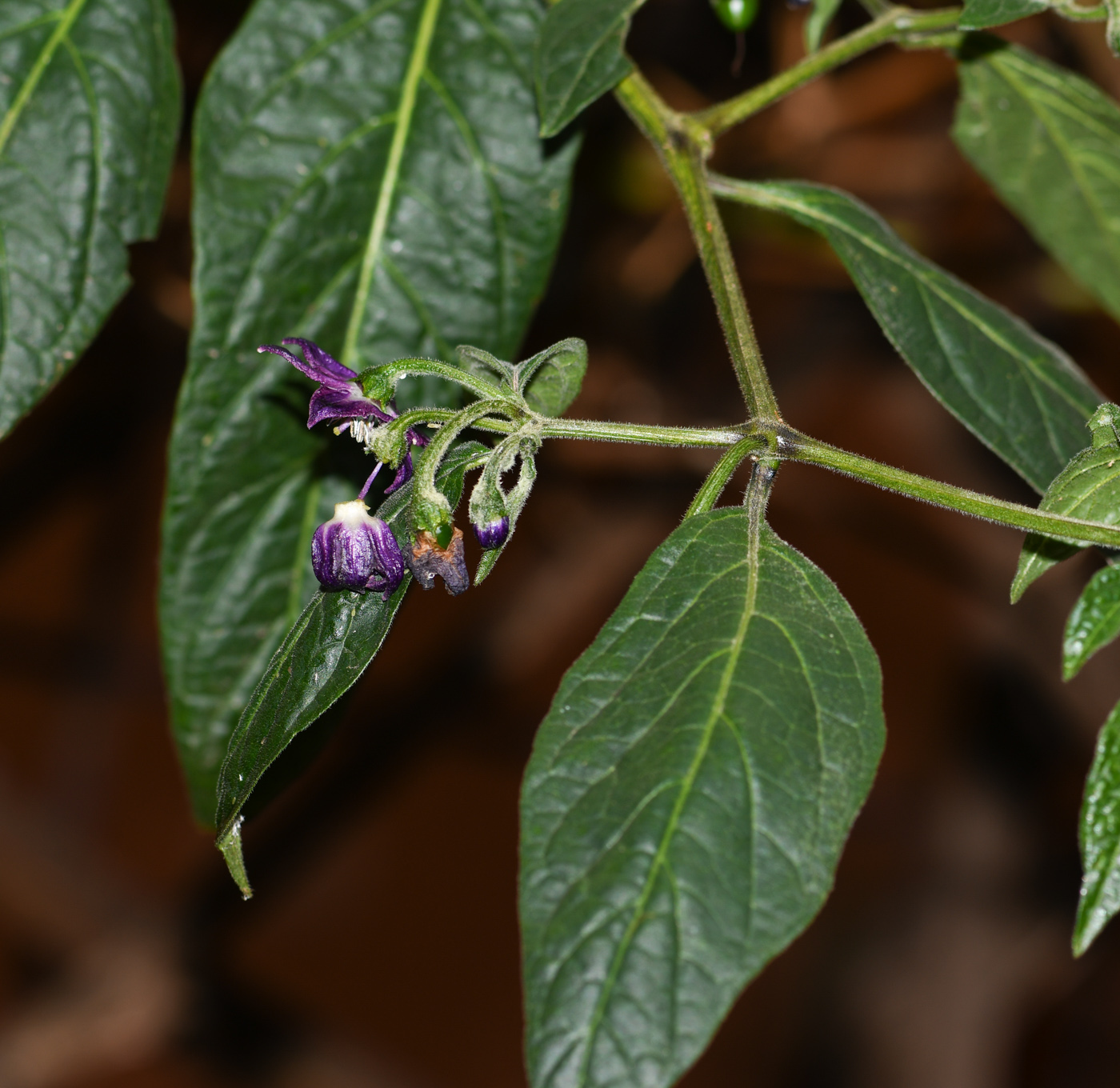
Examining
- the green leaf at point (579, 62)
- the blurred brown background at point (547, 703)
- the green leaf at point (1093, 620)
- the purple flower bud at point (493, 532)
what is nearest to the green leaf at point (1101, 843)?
the green leaf at point (1093, 620)

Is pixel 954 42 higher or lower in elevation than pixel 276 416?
higher

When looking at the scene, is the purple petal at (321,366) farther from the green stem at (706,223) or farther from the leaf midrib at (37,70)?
the leaf midrib at (37,70)

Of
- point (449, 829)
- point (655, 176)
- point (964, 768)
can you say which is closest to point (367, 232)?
point (655, 176)

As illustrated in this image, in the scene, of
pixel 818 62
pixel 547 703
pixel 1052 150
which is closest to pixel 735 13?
pixel 818 62

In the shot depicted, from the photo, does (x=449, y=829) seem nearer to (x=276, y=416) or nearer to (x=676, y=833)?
(x=276, y=416)

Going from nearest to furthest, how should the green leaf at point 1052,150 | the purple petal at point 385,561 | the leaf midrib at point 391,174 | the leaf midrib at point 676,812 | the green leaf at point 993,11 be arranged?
the leaf midrib at point 676,812
the purple petal at point 385,561
the green leaf at point 993,11
the leaf midrib at point 391,174
the green leaf at point 1052,150

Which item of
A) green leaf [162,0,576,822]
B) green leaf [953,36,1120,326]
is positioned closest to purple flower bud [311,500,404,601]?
green leaf [162,0,576,822]

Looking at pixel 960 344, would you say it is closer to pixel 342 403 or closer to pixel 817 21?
pixel 817 21
